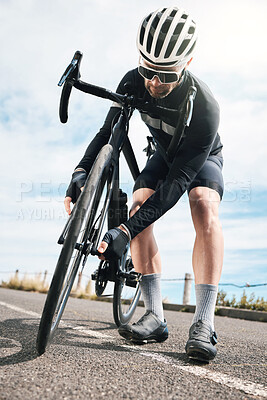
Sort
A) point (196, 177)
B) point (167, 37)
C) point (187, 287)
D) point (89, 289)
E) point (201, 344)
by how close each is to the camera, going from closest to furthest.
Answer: point (201, 344) → point (167, 37) → point (196, 177) → point (187, 287) → point (89, 289)

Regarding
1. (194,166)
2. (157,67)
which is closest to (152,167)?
(194,166)

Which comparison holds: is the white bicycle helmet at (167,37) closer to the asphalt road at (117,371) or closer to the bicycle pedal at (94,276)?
the bicycle pedal at (94,276)

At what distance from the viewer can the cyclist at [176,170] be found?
2336 mm

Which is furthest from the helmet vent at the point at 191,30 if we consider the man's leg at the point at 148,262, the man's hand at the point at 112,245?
the man's hand at the point at 112,245

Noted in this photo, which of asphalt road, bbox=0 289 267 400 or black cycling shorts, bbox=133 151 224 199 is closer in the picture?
asphalt road, bbox=0 289 267 400

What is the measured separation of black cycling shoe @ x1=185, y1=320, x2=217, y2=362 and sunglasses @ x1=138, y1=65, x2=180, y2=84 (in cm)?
142

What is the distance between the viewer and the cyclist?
2.34 m

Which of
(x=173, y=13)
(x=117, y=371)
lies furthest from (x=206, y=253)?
(x=173, y=13)

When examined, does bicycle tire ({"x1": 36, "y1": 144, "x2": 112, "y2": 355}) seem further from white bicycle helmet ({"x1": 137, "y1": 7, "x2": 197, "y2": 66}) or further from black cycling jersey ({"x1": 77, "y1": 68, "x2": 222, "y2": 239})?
white bicycle helmet ({"x1": 137, "y1": 7, "x2": 197, "y2": 66})

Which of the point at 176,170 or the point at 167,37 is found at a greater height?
the point at 167,37

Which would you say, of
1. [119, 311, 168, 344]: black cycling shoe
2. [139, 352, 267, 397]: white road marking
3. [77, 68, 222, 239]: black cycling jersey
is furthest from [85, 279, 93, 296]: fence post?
[139, 352, 267, 397]: white road marking

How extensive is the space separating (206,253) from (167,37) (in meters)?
1.27

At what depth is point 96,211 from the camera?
2500mm

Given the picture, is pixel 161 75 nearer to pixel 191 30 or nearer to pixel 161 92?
pixel 161 92
